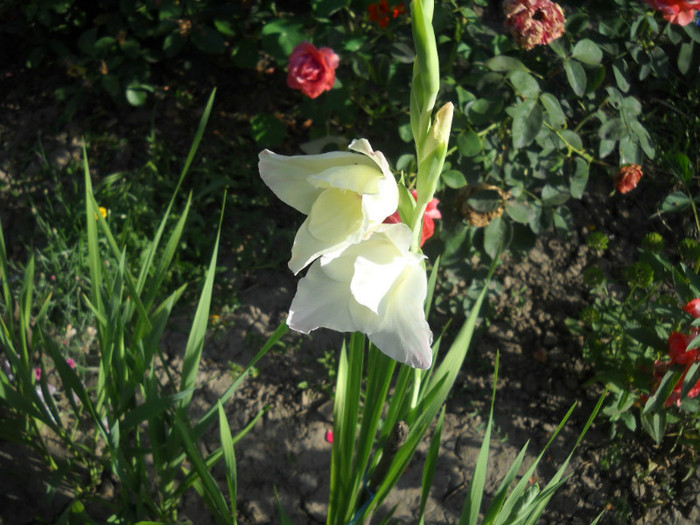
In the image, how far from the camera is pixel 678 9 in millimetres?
1597

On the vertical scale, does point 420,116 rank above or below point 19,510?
above

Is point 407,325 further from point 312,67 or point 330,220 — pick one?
point 312,67

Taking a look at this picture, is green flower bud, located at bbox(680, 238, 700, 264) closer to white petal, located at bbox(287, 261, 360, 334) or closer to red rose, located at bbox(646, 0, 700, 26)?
red rose, located at bbox(646, 0, 700, 26)

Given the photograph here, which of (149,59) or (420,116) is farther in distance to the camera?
(149,59)

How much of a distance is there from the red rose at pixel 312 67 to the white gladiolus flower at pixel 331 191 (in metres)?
1.08

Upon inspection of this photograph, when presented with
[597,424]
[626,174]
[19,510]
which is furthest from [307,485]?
[626,174]

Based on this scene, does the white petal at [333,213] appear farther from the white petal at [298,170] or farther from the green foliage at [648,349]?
the green foliage at [648,349]

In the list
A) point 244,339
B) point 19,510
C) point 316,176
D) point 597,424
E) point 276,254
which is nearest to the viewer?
point 316,176

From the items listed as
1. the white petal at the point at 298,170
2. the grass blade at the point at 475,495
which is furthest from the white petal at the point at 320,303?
the grass blade at the point at 475,495

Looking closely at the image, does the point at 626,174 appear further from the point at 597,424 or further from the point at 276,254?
the point at 276,254

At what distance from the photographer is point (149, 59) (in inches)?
92.9

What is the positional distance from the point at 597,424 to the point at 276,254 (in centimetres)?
123

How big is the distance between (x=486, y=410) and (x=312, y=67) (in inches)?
47.0

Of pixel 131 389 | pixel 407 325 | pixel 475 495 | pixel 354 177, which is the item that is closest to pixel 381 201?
pixel 354 177
